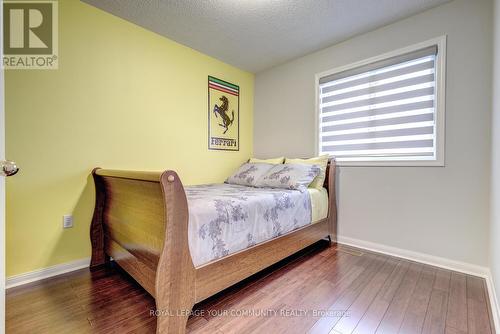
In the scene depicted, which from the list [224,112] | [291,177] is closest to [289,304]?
[291,177]

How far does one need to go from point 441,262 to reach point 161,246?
2.36m

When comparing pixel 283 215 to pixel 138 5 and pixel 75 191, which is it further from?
pixel 138 5

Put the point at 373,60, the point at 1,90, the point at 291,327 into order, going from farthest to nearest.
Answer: the point at 373,60
the point at 291,327
the point at 1,90

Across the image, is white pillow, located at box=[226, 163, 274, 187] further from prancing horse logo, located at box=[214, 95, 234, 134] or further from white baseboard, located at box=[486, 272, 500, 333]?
white baseboard, located at box=[486, 272, 500, 333]

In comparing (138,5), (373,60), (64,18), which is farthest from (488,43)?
(64,18)

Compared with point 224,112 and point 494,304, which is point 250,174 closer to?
point 224,112

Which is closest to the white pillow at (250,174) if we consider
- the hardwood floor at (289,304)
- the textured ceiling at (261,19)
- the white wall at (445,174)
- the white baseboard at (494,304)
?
the white wall at (445,174)

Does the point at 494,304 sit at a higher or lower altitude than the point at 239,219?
lower

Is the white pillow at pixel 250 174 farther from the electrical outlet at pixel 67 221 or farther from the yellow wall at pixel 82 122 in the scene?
the electrical outlet at pixel 67 221

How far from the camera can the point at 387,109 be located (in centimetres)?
239

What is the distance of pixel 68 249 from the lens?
195cm

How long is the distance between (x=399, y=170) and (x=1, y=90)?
9.02ft

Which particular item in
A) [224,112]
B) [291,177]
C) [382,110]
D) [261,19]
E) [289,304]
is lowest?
[289,304]

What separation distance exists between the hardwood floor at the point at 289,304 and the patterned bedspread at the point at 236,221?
0.35 metres
